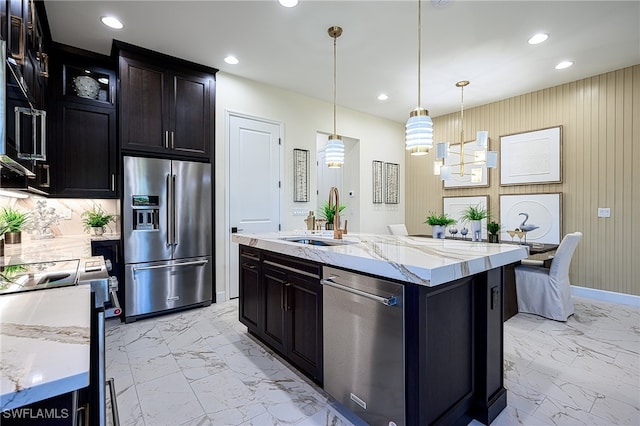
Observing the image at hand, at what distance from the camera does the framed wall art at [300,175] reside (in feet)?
15.4

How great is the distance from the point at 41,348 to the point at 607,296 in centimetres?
563

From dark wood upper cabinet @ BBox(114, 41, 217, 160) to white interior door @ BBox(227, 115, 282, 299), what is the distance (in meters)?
0.42

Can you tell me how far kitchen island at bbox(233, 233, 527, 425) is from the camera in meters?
1.39

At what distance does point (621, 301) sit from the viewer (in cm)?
393

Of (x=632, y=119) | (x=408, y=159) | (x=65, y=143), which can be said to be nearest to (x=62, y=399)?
(x=65, y=143)

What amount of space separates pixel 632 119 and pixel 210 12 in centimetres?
513

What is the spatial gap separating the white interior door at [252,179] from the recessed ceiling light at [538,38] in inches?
126

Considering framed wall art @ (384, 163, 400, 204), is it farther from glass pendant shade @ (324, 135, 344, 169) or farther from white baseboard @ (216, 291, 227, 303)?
white baseboard @ (216, 291, 227, 303)

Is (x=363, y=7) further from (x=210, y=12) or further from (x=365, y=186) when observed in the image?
(x=365, y=186)

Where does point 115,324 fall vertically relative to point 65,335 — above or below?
below

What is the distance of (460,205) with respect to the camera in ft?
18.4

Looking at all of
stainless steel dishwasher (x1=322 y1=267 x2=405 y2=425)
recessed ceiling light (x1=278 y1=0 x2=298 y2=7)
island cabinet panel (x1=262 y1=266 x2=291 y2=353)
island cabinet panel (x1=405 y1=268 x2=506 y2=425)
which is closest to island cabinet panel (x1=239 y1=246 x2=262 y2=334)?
island cabinet panel (x1=262 y1=266 x2=291 y2=353)

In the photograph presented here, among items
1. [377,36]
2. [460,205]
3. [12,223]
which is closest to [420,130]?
[377,36]

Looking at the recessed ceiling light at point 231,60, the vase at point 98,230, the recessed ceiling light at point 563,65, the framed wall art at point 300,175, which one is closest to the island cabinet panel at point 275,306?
the vase at point 98,230
